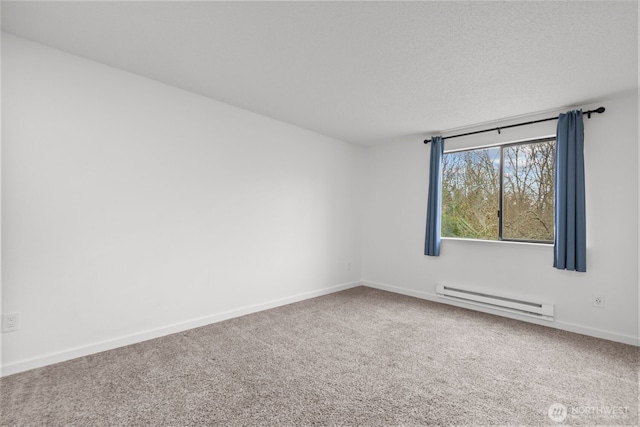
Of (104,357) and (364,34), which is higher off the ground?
(364,34)

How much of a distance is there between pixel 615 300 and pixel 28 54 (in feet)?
17.7

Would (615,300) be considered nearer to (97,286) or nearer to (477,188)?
(477,188)

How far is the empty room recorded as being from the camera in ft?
6.20

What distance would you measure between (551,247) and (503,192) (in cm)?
83

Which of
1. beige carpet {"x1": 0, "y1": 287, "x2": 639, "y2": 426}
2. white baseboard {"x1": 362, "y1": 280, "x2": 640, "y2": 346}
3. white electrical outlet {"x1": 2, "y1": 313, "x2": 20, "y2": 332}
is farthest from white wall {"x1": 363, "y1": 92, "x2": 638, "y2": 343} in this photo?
white electrical outlet {"x1": 2, "y1": 313, "x2": 20, "y2": 332}

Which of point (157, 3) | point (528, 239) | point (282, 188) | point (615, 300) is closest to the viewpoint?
point (157, 3)

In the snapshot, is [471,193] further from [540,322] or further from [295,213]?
[295,213]

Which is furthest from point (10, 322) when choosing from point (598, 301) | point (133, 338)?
point (598, 301)

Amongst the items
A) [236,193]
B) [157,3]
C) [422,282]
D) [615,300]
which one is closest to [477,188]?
[422,282]

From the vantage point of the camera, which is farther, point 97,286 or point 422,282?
point 422,282

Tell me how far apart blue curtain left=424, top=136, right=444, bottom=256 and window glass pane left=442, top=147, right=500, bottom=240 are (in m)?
0.24

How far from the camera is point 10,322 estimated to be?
2.13 meters

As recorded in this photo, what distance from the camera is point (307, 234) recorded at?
4.34 meters

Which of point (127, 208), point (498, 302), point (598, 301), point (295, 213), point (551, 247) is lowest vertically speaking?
point (498, 302)
